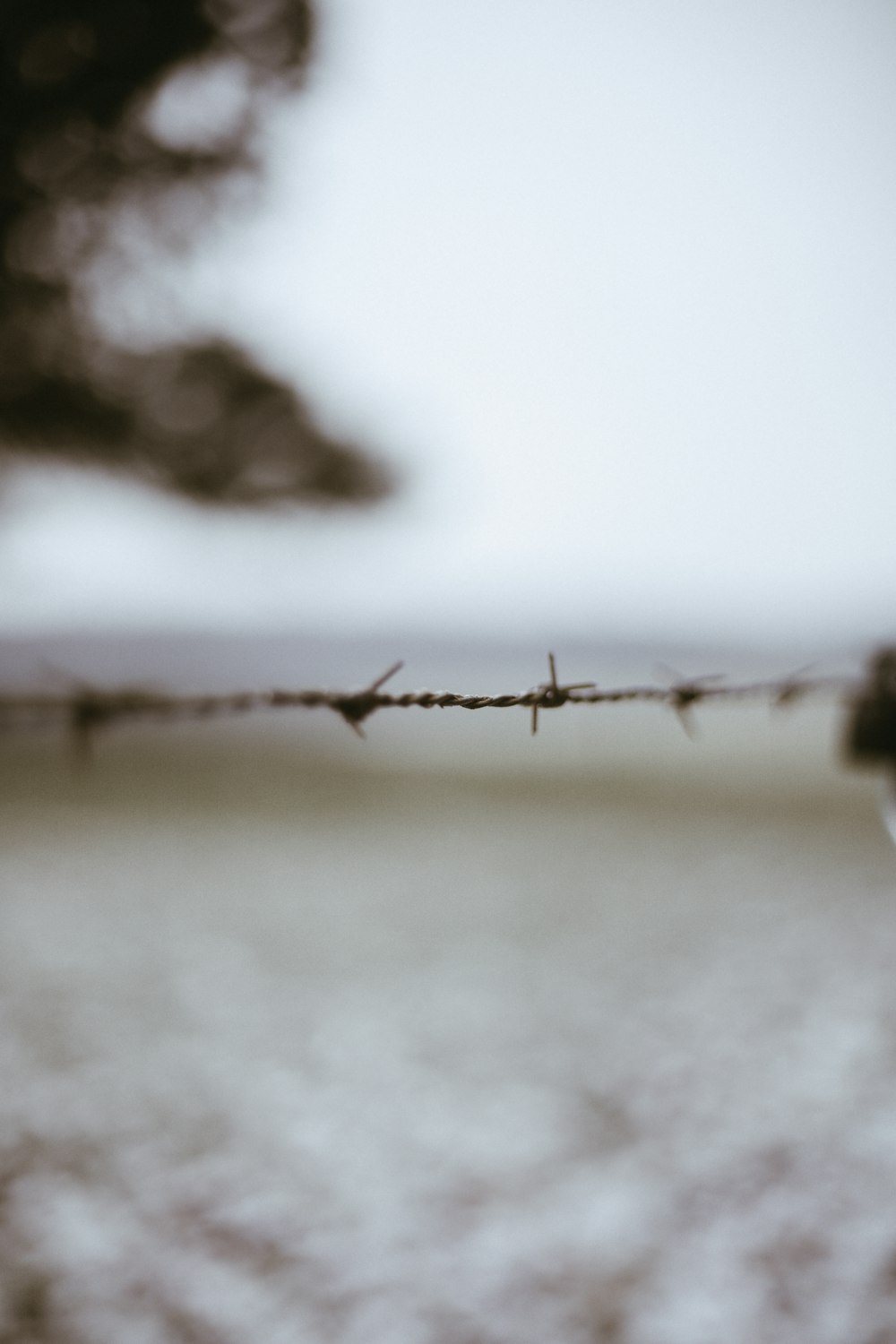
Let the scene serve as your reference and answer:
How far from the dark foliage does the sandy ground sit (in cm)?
399

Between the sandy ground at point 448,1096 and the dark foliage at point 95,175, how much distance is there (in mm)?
3993

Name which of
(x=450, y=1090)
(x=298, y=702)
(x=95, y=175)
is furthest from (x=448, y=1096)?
(x=95, y=175)

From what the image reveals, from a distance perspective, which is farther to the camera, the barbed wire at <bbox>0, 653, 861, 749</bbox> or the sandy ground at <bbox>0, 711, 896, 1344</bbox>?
the sandy ground at <bbox>0, 711, 896, 1344</bbox>

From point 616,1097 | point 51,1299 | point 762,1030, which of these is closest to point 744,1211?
point 616,1097

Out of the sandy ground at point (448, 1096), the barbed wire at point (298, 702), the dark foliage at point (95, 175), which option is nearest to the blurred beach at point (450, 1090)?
the sandy ground at point (448, 1096)

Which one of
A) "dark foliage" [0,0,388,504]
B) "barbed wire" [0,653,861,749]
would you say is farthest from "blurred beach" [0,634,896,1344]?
"dark foliage" [0,0,388,504]

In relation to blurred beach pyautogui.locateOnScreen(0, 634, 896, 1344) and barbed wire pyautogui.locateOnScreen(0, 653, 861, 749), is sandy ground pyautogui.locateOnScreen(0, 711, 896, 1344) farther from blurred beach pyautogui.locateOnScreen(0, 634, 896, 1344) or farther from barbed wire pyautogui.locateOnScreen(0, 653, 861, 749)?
barbed wire pyautogui.locateOnScreen(0, 653, 861, 749)

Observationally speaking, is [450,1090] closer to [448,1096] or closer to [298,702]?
[448,1096]

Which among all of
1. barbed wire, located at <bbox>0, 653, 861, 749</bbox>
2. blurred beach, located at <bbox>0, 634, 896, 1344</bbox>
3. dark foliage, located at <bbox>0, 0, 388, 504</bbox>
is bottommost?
blurred beach, located at <bbox>0, 634, 896, 1344</bbox>

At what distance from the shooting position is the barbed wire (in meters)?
1.43

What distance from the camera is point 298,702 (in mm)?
1509

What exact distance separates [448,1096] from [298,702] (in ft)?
11.9

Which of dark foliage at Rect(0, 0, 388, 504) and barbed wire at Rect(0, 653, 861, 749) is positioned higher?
dark foliage at Rect(0, 0, 388, 504)

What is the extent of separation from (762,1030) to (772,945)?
1.96 m
